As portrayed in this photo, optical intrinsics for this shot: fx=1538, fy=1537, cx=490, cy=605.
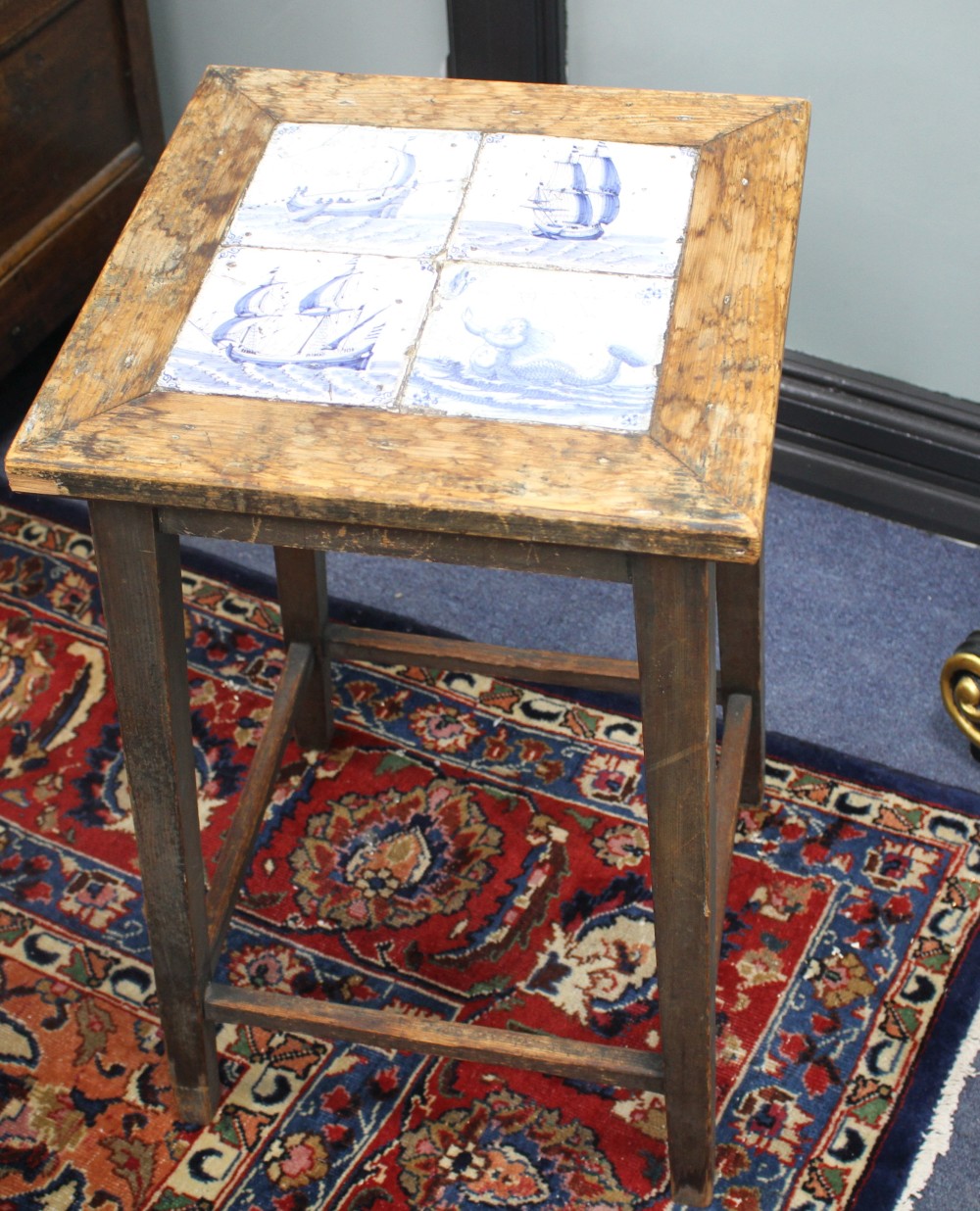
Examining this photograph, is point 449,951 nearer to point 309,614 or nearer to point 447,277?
point 309,614

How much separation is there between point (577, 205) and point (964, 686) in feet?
2.88

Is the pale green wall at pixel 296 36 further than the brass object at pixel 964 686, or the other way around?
the pale green wall at pixel 296 36

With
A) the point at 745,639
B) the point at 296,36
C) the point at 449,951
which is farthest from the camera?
the point at 296,36

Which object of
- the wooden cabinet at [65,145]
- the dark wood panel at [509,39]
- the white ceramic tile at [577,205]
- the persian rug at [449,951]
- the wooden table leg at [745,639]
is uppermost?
the white ceramic tile at [577,205]

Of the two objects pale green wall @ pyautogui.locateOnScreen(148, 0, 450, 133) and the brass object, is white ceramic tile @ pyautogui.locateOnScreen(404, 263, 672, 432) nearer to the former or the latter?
the brass object

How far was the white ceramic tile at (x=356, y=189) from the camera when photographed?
131 centimetres

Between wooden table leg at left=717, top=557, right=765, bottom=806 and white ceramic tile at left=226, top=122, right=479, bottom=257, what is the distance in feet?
1.62

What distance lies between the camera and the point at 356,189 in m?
1.37

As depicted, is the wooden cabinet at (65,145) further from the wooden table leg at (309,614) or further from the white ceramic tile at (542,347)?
the white ceramic tile at (542,347)

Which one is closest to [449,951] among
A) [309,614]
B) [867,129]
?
[309,614]

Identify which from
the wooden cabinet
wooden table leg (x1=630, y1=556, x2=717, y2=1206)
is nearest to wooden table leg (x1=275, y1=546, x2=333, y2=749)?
wooden table leg (x1=630, y1=556, x2=717, y2=1206)

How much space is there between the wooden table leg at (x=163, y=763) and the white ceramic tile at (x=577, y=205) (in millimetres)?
364

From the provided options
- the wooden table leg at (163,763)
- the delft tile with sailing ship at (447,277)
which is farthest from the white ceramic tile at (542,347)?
the wooden table leg at (163,763)

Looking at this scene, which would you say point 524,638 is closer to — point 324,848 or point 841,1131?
point 324,848
